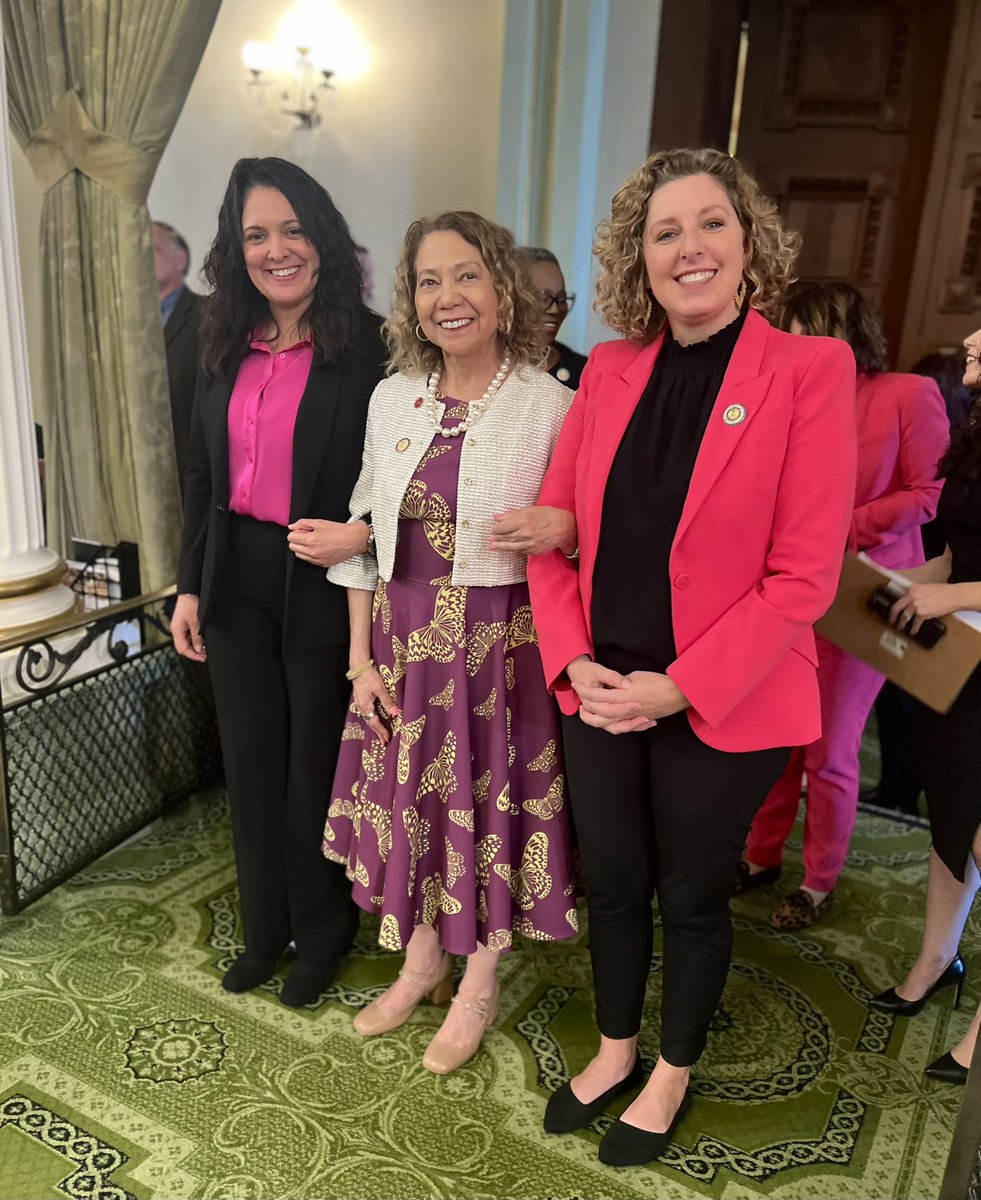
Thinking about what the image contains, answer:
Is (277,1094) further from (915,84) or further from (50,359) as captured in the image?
(915,84)

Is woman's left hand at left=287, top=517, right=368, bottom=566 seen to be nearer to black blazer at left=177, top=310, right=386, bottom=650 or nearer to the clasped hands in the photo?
black blazer at left=177, top=310, right=386, bottom=650

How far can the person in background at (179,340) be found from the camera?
10.4 feet

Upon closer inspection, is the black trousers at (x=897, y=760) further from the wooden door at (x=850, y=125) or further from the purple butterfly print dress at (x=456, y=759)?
the purple butterfly print dress at (x=456, y=759)

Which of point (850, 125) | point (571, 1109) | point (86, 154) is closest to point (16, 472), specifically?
point (86, 154)

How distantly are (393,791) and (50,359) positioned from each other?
6.57 ft

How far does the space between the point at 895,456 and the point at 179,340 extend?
2.48 meters

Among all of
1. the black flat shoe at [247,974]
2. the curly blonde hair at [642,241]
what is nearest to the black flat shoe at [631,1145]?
the black flat shoe at [247,974]

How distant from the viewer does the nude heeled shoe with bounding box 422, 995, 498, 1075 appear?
6.14ft

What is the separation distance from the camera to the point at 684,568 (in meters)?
1.43

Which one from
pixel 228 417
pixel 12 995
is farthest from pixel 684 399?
pixel 12 995

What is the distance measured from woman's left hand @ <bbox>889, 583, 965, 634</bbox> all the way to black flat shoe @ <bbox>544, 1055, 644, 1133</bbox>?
1.02 meters

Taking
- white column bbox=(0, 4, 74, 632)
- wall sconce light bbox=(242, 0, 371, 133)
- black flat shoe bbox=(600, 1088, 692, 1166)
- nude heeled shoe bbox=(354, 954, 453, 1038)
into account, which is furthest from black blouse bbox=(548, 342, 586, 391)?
wall sconce light bbox=(242, 0, 371, 133)

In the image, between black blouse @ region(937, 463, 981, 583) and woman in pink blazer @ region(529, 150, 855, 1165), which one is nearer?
woman in pink blazer @ region(529, 150, 855, 1165)

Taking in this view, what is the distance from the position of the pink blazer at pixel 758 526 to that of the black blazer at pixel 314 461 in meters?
0.52
